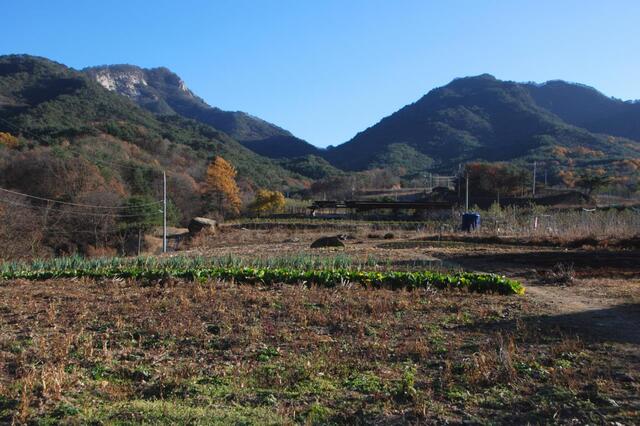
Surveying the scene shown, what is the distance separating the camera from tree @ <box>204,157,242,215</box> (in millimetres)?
61219

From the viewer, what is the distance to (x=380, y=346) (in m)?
7.12

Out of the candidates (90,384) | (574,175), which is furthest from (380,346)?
(574,175)

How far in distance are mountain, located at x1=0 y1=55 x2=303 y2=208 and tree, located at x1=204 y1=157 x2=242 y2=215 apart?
183 centimetres

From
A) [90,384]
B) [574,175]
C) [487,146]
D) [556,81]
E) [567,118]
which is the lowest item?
[90,384]

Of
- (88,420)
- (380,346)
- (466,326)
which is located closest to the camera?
(88,420)

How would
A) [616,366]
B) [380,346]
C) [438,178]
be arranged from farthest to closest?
[438,178] < [380,346] < [616,366]

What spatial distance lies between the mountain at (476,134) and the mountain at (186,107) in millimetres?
13349

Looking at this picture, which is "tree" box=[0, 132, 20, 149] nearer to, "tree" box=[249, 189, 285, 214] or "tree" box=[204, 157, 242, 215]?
"tree" box=[204, 157, 242, 215]

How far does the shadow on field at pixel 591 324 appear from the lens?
25.3 feet

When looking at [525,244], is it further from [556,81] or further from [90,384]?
[556,81]

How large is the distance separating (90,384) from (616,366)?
18.9 feet

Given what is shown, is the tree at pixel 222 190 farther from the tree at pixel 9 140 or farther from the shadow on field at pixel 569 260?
the shadow on field at pixel 569 260

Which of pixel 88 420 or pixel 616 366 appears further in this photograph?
pixel 616 366

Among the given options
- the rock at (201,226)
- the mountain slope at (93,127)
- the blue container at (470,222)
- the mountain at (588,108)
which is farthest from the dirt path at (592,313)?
the mountain at (588,108)
